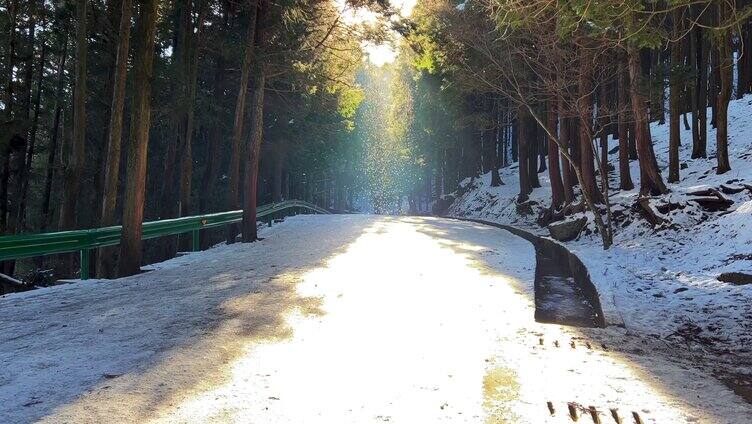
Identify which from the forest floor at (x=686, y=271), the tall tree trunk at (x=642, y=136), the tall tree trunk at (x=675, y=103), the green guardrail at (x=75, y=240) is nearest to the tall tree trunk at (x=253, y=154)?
the green guardrail at (x=75, y=240)

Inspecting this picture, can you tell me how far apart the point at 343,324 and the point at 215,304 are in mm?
2036

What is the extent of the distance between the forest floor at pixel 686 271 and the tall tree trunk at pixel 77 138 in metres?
12.9

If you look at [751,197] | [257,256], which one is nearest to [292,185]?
[257,256]

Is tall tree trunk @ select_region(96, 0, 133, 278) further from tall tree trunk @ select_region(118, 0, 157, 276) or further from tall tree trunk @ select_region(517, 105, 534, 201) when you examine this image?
tall tree trunk @ select_region(517, 105, 534, 201)

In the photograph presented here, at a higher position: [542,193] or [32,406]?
[542,193]

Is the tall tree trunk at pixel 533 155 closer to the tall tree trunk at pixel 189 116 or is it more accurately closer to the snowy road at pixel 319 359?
the tall tree trunk at pixel 189 116

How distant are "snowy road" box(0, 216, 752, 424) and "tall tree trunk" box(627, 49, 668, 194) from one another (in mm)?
7549

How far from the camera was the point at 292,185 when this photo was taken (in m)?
43.5

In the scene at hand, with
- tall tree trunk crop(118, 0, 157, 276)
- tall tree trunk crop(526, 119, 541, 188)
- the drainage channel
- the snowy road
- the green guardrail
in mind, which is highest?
tall tree trunk crop(526, 119, 541, 188)

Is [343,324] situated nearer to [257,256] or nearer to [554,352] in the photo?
[554,352]

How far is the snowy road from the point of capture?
3.53m

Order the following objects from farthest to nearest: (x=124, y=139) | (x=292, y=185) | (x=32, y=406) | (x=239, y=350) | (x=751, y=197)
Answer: (x=292, y=185) → (x=124, y=139) → (x=751, y=197) → (x=239, y=350) → (x=32, y=406)

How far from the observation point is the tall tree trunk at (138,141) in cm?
891

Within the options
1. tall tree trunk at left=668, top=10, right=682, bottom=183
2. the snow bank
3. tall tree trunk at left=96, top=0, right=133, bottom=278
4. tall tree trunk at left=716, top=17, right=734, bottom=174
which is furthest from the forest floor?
tall tree trunk at left=96, top=0, right=133, bottom=278
